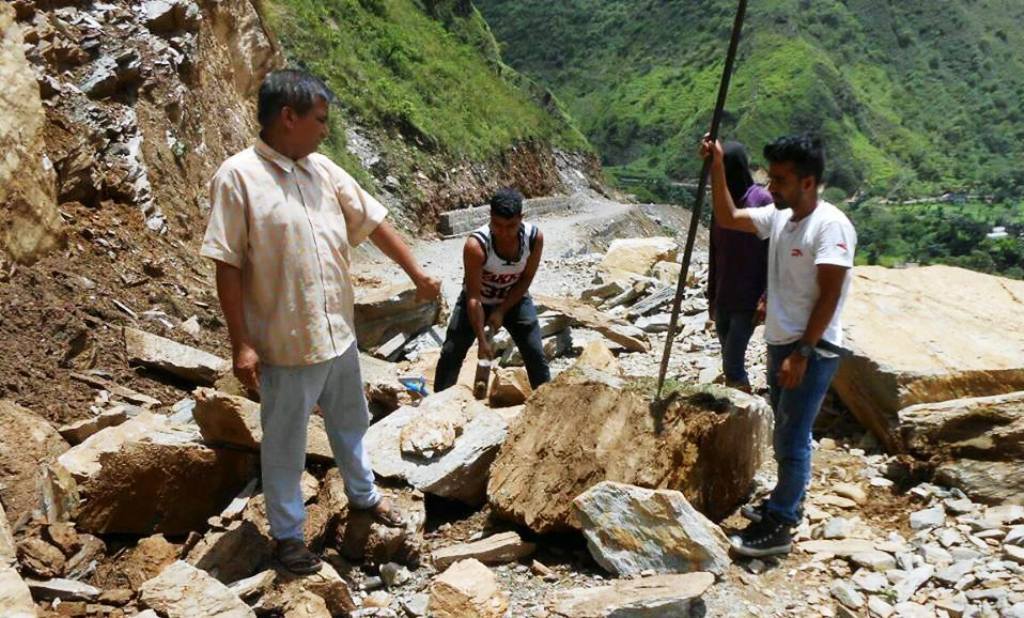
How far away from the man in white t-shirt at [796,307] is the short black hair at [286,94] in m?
1.83

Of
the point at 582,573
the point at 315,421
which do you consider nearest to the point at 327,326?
the point at 315,421

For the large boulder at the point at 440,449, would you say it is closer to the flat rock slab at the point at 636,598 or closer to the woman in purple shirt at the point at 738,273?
the flat rock slab at the point at 636,598

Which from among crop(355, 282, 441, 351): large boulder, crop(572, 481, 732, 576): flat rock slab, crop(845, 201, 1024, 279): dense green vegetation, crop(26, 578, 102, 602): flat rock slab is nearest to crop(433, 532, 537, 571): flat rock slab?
crop(572, 481, 732, 576): flat rock slab

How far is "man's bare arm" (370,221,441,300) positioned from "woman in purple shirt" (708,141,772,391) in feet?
6.17

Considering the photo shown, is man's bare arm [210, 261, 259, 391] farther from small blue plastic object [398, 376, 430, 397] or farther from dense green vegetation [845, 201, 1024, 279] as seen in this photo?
dense green vegetation [845, 201, 1024, 279]

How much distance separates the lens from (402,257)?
3.55 m

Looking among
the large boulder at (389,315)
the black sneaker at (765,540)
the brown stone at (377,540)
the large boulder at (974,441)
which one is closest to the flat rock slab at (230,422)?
the brown stone at (377,540)

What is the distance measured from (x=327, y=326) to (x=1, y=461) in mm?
2204

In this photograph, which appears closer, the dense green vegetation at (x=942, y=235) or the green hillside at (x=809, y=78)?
the dense green vegetation at (x=942, y=235)

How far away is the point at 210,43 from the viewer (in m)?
12.9

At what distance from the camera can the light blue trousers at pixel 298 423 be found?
10.7 feet

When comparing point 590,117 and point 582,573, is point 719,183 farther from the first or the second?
point 590,117

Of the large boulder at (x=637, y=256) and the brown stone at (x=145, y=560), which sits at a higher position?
the large boulder at (x=637, y=256)

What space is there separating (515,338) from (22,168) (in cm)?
469
